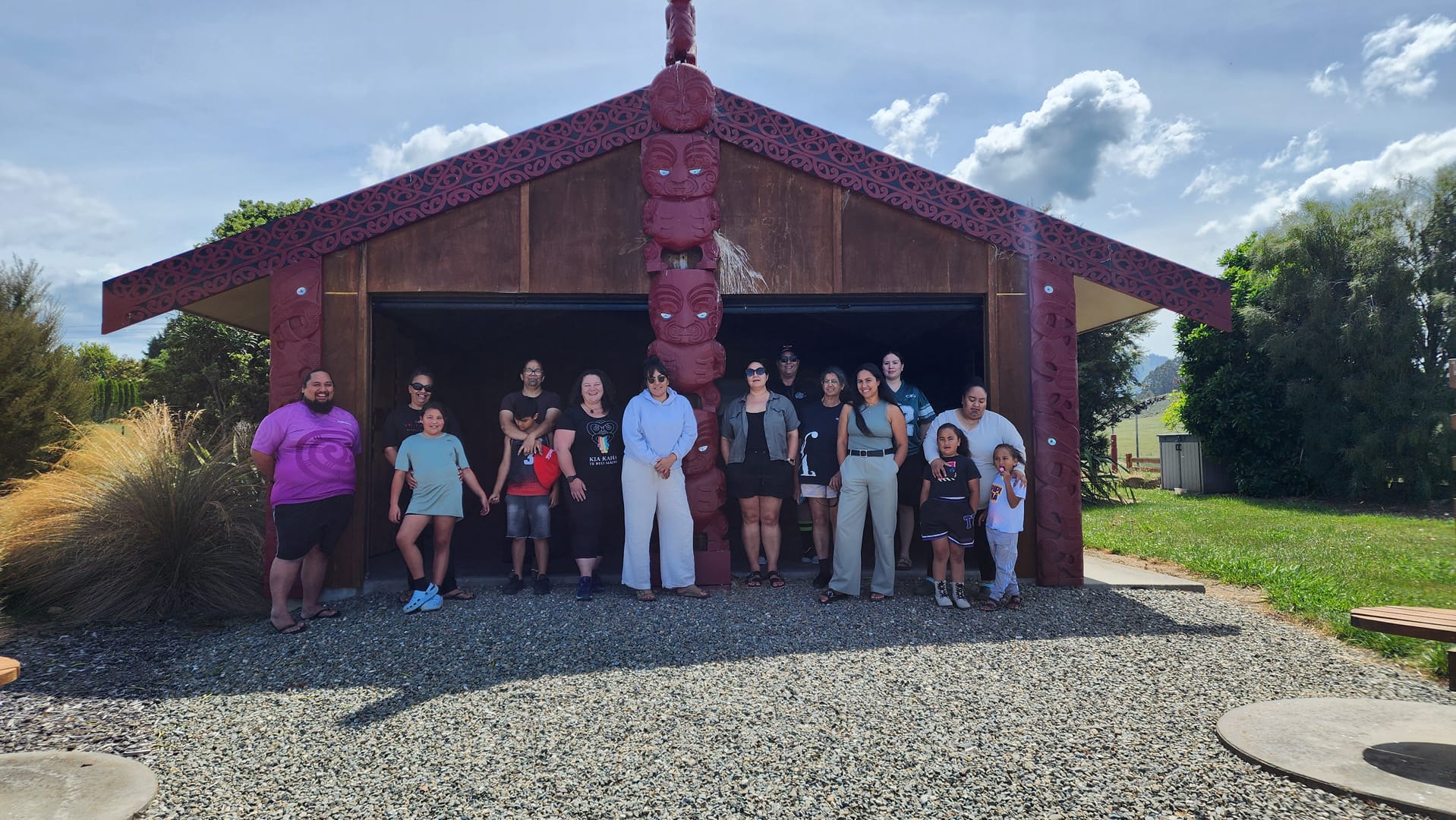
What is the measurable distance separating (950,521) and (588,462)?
259 cm

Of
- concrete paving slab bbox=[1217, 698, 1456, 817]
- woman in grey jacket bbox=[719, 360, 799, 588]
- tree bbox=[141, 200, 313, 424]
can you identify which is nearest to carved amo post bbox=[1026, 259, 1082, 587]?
woman in grey jacket bbox=[719, 360, 799, 588]

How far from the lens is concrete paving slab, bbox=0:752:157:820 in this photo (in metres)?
2.65

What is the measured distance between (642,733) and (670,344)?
3.27 metres

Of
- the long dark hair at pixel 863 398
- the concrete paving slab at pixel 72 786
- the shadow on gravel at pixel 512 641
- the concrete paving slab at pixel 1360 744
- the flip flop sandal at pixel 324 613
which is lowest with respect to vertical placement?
the concrete paving slab at pixel 72 786

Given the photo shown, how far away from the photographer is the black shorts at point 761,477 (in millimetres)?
5762

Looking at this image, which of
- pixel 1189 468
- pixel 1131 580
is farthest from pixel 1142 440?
pixel 1131 580

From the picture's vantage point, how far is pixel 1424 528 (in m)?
10.4

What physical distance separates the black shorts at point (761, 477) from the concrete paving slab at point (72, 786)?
147 inches

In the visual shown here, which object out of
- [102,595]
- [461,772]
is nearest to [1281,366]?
[461,772]

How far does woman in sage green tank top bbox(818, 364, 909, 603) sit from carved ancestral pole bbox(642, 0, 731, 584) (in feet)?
3.08

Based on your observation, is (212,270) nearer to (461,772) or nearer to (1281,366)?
(461,772)

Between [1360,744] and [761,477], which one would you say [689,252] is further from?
[1360,744]

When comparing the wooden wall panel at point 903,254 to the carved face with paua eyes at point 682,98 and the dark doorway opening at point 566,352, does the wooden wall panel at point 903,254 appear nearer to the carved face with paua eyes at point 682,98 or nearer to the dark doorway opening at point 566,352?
the carved face with paua eyes at point 682,98

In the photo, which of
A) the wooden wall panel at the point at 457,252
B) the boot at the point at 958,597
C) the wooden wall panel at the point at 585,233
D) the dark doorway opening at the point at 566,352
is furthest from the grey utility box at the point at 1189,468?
the wooden wall panel at the point at 457,252
